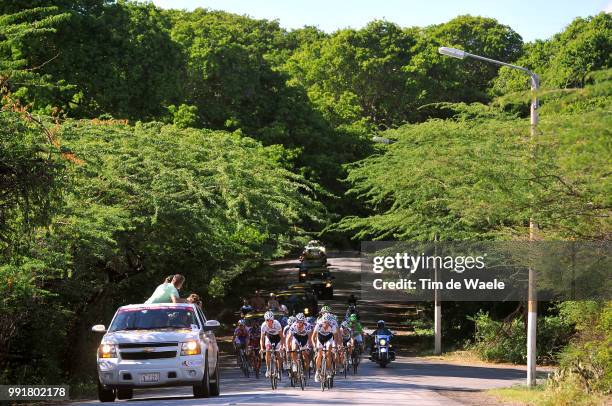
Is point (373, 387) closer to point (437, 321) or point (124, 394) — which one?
point (124, 394)

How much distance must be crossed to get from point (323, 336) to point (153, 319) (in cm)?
666

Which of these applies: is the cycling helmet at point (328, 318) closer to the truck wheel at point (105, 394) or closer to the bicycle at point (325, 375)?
the bicycle at point (325, 375)

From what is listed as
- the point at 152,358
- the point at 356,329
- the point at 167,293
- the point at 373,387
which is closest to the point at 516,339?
the point at 356,329

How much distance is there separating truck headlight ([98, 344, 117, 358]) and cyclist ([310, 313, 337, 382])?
691cm

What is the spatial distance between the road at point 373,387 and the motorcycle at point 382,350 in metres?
Result: 0.34

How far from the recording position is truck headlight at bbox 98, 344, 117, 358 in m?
19.8

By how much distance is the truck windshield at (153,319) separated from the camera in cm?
2058

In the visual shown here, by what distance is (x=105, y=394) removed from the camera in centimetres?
2042

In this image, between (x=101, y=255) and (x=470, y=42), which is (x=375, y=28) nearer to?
(x=470, y=42)

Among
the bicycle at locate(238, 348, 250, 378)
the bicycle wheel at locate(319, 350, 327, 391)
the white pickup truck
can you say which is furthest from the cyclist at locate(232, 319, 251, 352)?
the white pickup truck

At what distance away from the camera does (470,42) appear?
7994 cm

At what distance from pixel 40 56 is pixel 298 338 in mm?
24353

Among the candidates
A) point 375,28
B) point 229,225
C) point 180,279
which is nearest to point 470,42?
point 375,28

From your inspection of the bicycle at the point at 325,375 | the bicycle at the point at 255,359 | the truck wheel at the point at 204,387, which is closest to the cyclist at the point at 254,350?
the bicycle at the point at 255,359
